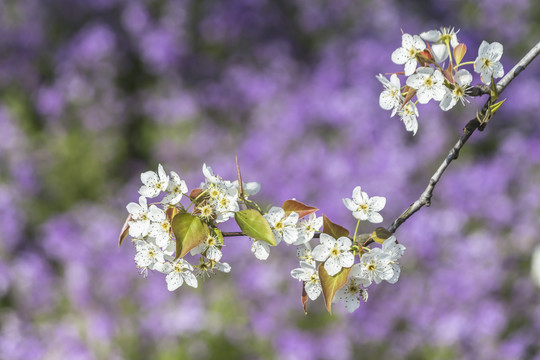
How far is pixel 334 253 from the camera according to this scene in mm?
776

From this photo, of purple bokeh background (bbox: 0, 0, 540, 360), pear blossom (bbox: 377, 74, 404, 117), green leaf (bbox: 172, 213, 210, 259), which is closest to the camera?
green leaf (bbox: 172, 213, 210, 259)

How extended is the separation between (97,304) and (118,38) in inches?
107

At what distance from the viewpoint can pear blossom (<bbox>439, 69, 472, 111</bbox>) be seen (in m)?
0.79

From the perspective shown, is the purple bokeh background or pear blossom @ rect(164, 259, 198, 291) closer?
pear blossom @ rect(164, 259, 198, 291)

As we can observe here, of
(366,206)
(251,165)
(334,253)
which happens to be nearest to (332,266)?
(334,253)

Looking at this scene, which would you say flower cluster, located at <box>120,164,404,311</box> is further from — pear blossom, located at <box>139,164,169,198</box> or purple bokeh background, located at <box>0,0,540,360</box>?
purple bokeh background, located at <box>0,0,540,360</box>

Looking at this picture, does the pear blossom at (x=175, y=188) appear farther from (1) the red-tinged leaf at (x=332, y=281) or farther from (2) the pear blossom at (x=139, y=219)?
(1) the red-tinged leaf at (x=332, y=281)

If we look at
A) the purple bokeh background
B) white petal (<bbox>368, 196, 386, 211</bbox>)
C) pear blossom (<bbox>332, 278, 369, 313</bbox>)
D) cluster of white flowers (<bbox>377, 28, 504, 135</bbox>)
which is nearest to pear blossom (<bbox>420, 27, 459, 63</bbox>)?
cluster of white flowers (<bbox>377, 28, 504, 135</bbox>)

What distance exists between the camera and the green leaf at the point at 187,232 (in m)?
0.75

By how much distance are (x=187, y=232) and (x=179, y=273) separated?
0.11 meters

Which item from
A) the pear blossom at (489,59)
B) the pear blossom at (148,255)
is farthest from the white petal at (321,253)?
the pear blossom at (489,59)

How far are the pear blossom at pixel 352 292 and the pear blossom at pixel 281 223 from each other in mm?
99

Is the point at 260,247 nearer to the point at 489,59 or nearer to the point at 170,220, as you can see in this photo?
the point at 170,220

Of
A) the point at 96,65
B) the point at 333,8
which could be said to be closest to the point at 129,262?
the point at 96,65
